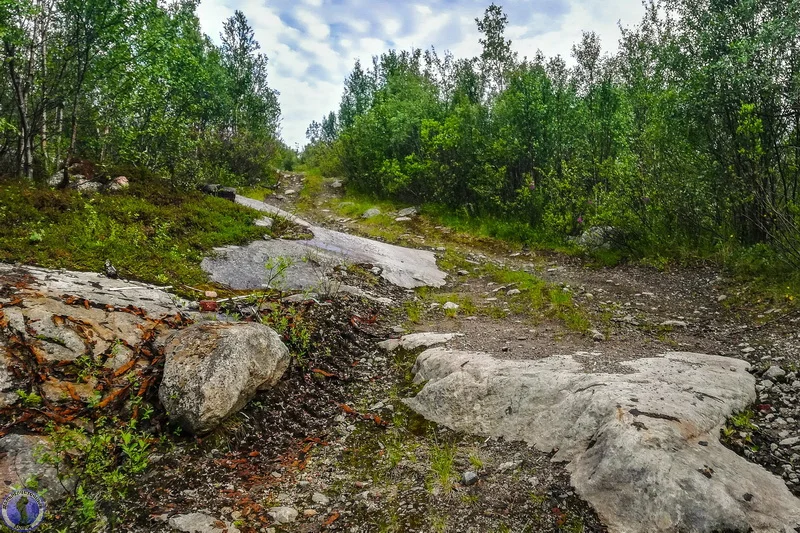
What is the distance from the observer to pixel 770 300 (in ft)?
24.0

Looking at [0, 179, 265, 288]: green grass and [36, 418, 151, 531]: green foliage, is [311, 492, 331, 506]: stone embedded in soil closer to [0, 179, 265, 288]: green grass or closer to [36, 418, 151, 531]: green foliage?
[36, 418, 151, 531]: green foliage

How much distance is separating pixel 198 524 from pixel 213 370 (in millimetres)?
1302

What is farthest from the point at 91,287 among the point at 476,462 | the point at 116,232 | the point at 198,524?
the point at 476,462

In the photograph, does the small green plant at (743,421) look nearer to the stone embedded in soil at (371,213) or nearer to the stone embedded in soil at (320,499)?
the stone embedded in soil at (320,499)

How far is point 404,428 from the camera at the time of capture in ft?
14.6

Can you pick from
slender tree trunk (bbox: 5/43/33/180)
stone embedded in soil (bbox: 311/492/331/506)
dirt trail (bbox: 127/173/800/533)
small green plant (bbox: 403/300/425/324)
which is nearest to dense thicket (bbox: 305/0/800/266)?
dirt trail (bbox: 127/173/800/533)

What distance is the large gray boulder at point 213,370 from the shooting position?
12.7ft

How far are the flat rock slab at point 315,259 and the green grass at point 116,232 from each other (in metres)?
0.38

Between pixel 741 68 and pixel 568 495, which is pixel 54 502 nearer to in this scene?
pixel 568 495

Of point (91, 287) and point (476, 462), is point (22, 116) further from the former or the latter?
point (476, 462)

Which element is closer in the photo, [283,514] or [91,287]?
[283,514]

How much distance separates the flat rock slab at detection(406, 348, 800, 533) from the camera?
274cm

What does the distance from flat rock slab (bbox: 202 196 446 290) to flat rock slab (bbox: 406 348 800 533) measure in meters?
3.57

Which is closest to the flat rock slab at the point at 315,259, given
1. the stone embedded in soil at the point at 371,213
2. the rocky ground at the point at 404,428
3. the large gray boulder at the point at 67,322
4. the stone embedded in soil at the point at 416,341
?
the rocky ground at the point at 404,428
